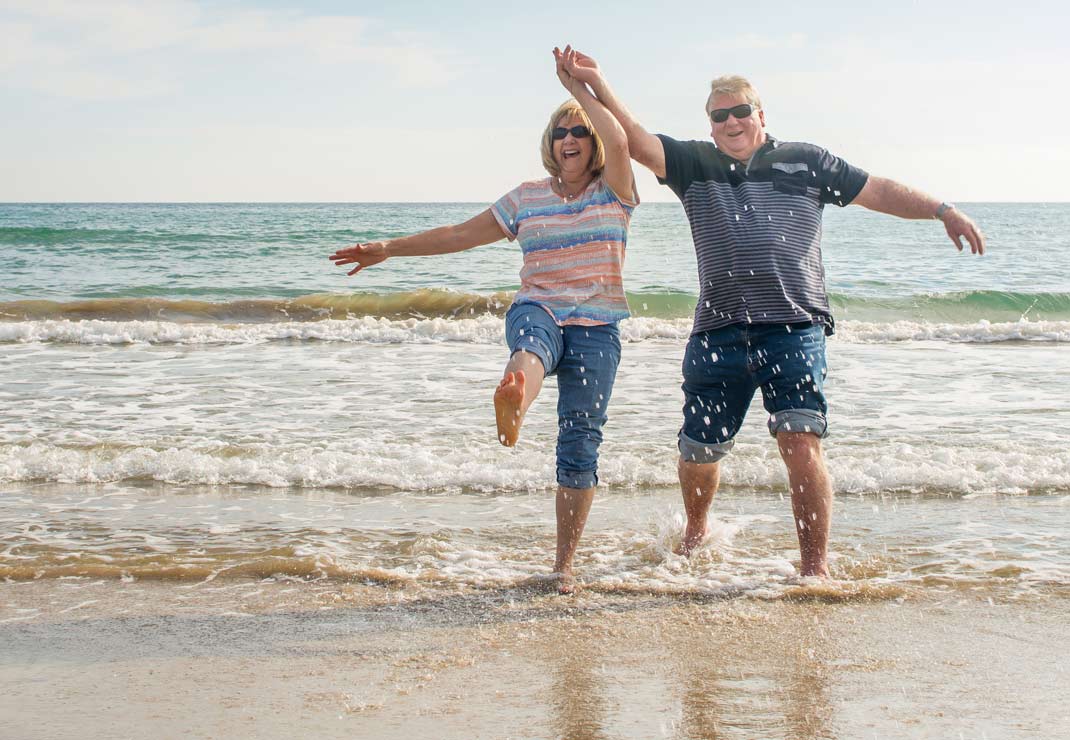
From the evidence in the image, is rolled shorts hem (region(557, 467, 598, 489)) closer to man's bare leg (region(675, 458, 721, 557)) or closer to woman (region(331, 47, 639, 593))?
woman (region(331, 47, 639, 593))

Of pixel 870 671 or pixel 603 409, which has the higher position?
pixel 603 409

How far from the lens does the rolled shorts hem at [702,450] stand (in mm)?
4469

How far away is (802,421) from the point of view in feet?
13.4

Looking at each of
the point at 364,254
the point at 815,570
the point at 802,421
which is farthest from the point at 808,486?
the point at 364,254

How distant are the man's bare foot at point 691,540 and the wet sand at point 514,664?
601 millimetres

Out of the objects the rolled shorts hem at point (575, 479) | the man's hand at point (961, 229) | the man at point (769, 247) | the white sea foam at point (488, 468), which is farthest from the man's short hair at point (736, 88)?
the white sea foam at point (488, 468)

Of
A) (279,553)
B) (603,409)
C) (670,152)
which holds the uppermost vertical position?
(670,152)

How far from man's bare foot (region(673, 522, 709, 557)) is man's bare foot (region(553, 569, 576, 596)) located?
0.63 m

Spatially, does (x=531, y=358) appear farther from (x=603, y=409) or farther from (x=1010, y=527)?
(x=1010, y=527)

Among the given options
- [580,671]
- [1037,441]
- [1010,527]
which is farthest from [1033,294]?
[580,671]

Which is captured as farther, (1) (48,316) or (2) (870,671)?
(1) (48,316)

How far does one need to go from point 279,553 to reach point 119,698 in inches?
66.2

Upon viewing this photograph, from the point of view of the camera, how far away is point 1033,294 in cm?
2048

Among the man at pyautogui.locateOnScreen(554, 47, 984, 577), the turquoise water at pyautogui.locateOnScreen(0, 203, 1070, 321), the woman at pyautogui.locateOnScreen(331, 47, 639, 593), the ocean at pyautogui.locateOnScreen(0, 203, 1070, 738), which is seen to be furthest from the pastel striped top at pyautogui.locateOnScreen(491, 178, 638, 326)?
the turquoise water at pyautogui.locateOnScreen(0, 203, 1070, 321)
